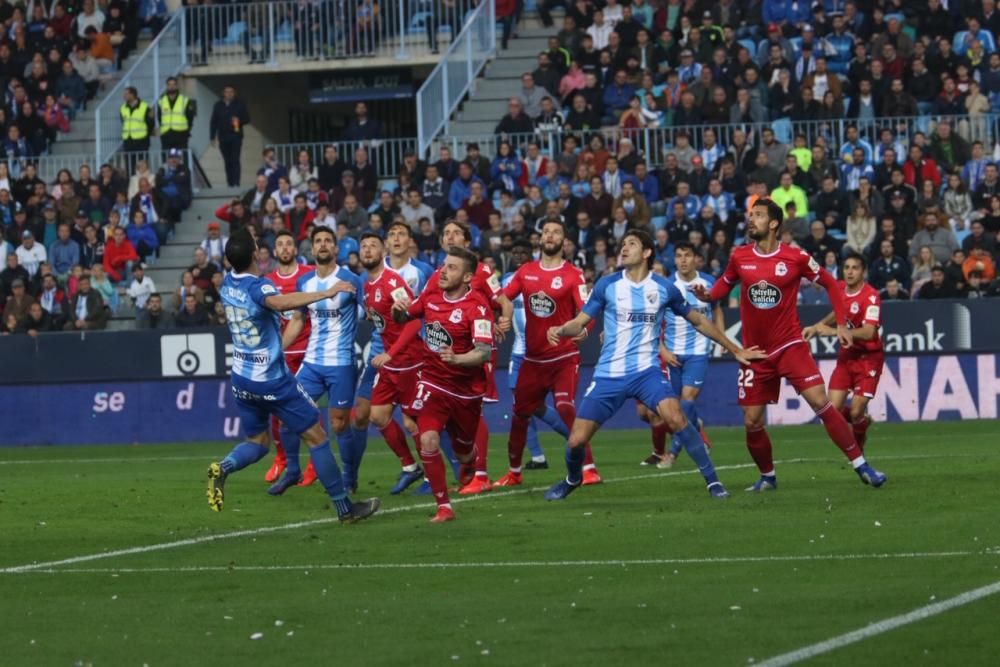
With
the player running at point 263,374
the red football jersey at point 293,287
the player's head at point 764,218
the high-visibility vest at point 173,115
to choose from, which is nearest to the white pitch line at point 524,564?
the player running at point 263,374

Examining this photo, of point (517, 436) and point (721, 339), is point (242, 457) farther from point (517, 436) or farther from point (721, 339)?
point (721, 339)

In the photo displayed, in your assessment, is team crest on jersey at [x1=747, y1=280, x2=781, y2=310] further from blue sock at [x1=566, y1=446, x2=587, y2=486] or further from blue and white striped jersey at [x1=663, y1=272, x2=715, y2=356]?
blue and white striped jersey at [x1=663, y1=272, x2=715, y2=356]

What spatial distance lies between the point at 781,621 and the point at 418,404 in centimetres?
578

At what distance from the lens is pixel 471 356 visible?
45.6 feet

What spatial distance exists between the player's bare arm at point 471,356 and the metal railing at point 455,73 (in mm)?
21204

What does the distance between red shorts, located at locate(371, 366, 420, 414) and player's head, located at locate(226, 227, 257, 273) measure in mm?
2870

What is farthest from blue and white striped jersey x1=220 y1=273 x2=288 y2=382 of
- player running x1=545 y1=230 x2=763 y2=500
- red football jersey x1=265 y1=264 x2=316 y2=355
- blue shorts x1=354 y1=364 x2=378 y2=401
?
red football jersey x1=265 y1=264 x2=316 y2=355

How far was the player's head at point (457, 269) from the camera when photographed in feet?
46.6

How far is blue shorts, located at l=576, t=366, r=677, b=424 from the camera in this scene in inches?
571

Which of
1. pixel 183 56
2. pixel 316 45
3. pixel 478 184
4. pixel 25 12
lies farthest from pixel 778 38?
pixel 25 12

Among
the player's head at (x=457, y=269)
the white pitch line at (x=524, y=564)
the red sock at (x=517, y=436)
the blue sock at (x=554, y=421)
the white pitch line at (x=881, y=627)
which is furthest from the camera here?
the blue sock at (x=554, y=421)

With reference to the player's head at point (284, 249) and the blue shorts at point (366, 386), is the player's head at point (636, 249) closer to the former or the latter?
the blue shorts at point (366, 386)

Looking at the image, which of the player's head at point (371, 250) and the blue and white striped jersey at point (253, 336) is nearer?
the blue and white striped jersey at point (253, 336)

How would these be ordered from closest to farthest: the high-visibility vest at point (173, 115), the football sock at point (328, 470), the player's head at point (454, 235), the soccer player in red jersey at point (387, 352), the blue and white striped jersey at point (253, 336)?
the football sock at point (328, 470), the blue and white striped jersey at point (253, 336), the player's head at point (454, 235), the soccer player in red jersey at point (387, 352), the high-visibility vest at point (173, 115)
